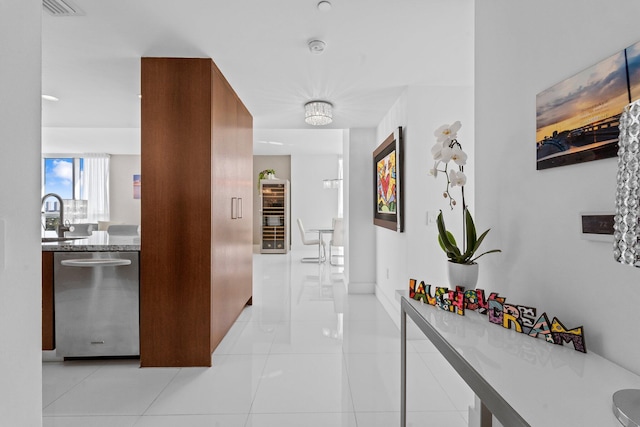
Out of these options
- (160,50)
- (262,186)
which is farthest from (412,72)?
(262,186)

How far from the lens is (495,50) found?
1.70 metres

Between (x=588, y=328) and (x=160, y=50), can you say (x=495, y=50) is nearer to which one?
(x=588, y=328)

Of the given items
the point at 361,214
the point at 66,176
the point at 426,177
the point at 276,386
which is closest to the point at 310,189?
the point at 361,214

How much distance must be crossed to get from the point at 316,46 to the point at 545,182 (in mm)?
1769

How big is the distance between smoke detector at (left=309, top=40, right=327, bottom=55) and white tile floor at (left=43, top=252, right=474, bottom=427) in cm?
235

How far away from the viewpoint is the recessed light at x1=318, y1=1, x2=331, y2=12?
6.47 ft

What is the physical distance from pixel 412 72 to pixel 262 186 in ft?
21.9

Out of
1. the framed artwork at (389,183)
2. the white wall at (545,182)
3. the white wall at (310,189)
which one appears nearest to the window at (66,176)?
the white wall at (310,189)

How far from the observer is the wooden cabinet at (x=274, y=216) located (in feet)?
30.0

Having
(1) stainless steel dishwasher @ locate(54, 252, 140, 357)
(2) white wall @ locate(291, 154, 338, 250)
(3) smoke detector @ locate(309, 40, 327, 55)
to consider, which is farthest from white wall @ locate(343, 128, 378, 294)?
(2) white wall @ locate(291, 154, 338, 250)

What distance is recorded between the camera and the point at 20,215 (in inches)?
41.3

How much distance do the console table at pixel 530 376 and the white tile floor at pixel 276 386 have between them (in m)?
1.10

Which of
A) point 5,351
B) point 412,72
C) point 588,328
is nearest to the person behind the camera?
point 5,351

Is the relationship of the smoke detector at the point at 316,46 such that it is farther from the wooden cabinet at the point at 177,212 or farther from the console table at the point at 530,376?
the console table at the point at 530,376
